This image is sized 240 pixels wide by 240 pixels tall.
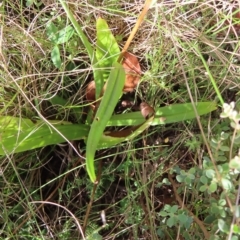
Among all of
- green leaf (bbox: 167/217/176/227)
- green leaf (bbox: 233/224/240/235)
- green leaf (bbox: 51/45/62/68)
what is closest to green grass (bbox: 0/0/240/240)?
green leaf (bbox: 51/45/62/68)

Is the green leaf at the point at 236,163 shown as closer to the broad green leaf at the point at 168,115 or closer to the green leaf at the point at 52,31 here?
the broad green leaf at the point at 168,115

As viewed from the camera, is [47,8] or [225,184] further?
[47,8]

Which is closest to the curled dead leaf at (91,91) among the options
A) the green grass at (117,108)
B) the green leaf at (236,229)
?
the green grass at (117,108)

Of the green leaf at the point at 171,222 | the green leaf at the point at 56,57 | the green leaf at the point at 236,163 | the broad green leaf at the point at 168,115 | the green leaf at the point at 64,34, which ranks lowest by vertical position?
the green leaf at the point at 171,222

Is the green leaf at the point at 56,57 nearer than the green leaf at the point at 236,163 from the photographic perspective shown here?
No

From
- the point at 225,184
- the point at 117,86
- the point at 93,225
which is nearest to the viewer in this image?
the point at 225,184

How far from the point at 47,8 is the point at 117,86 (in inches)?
10.7

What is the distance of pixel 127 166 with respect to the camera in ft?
3.35

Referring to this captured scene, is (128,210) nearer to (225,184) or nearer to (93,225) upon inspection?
(93,225)

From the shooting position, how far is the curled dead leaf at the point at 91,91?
100 centimetres

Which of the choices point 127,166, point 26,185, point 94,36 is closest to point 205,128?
point 127,166

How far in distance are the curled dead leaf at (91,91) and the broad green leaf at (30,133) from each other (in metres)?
0.06

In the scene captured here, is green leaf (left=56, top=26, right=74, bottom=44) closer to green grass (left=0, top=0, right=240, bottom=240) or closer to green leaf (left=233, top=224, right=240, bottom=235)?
green grass (left=0, top=0, right=240, bottom=240)

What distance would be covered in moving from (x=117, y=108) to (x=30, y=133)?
0.71ft
